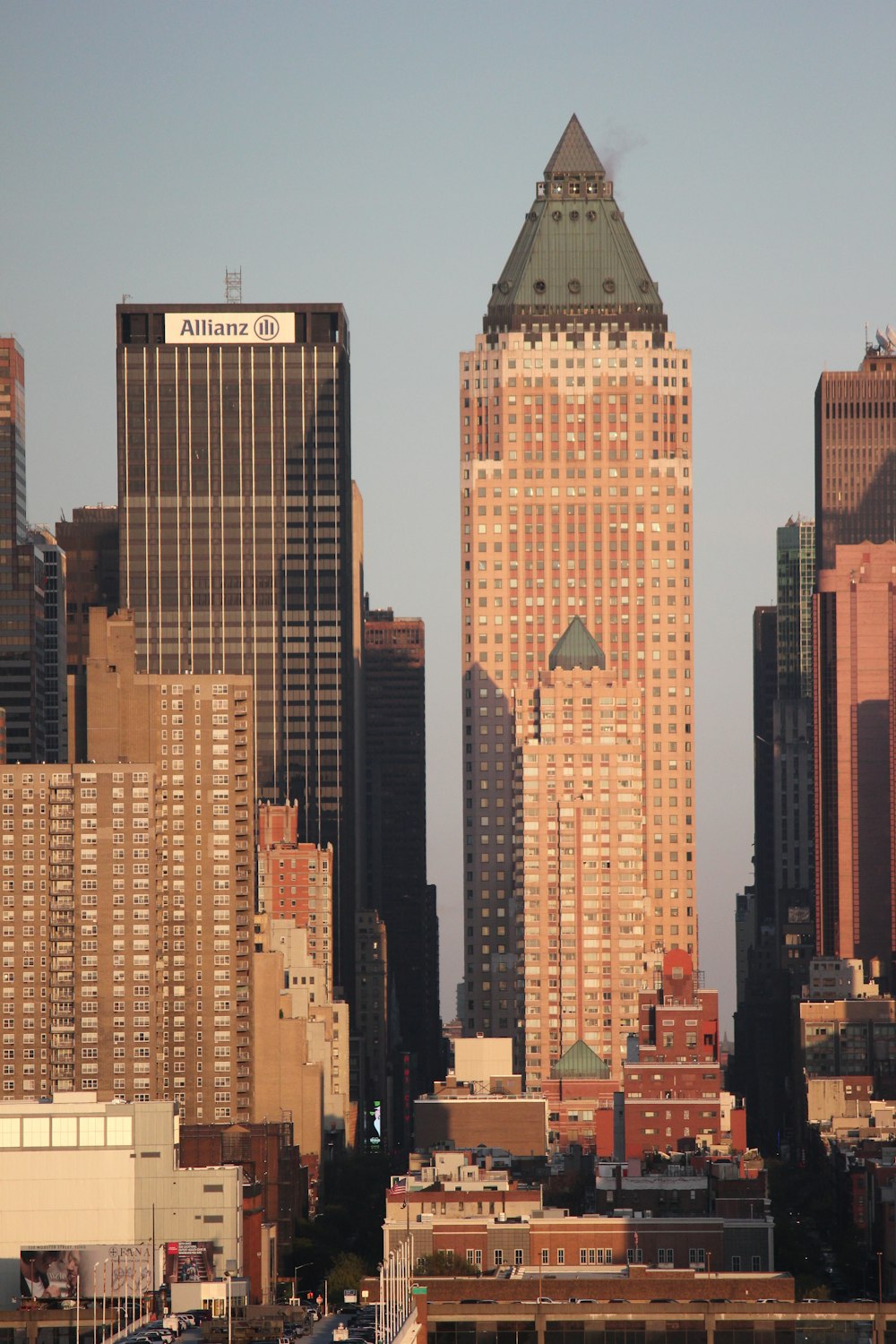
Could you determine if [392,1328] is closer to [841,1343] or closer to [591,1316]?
[591,1316]

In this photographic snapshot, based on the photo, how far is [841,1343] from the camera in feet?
641

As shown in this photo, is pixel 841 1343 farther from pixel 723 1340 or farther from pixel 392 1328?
pixel 392 1328

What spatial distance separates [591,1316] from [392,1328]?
18470 millimetres

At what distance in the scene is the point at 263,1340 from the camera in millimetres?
191625

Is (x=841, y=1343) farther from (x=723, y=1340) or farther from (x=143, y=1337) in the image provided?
(x=143, y=1337)

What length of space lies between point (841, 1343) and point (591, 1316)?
15747 millimetres

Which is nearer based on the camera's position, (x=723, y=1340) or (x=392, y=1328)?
(x=392, y=1328)

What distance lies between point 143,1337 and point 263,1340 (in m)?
7.36

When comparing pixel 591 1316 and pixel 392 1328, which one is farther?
pixel 591 1316

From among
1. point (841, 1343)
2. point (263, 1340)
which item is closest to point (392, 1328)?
point (263, 1340)

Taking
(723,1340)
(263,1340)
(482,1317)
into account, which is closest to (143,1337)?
(263,1340)

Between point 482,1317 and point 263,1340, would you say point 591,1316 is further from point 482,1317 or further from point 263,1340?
point 263,1340

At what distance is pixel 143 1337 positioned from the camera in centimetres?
19025

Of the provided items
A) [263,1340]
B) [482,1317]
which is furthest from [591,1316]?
[263,1340]
